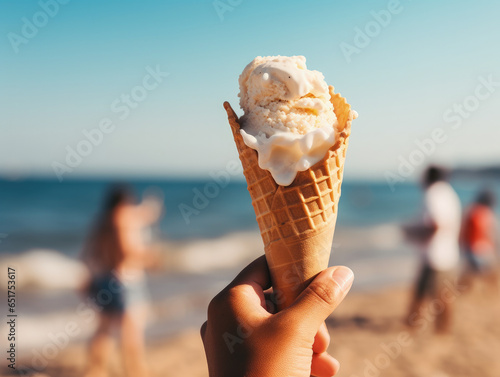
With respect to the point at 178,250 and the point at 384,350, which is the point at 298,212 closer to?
the point at 384,350

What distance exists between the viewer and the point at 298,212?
7.21 ft

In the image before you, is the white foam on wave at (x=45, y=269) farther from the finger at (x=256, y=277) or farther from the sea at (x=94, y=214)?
the finger at (x=256, y=277)

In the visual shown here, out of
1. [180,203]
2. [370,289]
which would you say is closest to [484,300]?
[370,289]

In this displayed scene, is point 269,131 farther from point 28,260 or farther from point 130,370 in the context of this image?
point 28,260

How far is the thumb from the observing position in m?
1.85

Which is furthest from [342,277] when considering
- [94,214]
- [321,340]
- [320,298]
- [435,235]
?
[94,214]

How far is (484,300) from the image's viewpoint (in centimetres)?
915

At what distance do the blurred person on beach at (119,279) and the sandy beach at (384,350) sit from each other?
521mm

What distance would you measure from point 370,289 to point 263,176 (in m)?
8.67

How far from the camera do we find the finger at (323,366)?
→ 220 centimetres

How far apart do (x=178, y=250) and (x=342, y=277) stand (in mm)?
13414

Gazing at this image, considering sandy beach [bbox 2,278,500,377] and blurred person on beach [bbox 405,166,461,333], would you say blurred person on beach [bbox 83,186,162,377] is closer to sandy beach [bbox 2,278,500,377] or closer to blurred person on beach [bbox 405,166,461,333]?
sandy beach [bbox 2,278,500,377]

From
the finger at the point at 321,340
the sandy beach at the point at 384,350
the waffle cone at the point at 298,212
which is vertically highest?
the waffle cone at the point at 298,212

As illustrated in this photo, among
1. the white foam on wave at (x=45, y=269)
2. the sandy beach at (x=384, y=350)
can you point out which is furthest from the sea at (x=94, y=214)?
the sandy beach at (x=384, y=350)
